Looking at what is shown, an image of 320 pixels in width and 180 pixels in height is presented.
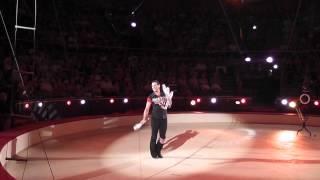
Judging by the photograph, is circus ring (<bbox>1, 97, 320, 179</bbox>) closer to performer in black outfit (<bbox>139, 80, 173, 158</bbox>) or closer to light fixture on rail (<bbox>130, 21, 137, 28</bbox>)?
performer in black outfit (<bbox>139, 80, 173, 158</bbox>)

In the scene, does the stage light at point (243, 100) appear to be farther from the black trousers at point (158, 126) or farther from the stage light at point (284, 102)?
the black trousers at point (158, 126)

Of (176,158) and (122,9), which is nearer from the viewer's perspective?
(176,158)

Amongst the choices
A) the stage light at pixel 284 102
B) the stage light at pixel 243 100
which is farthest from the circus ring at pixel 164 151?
the stage light at pixel 243 100

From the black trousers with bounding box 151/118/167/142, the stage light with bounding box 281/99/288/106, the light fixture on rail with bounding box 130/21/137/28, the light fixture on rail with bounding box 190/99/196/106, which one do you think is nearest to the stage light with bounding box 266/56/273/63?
the stage light with bounding box 281/99/288/106

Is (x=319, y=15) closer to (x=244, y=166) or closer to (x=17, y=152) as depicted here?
(x=244, y=166)

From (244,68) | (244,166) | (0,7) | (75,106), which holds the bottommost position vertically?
(244,166)

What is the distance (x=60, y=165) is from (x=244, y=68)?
1225cm

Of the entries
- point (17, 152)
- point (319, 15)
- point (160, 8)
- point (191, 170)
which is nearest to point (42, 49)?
point (160, 8)

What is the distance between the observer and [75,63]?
16219mm

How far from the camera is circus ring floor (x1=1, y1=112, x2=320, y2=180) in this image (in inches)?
301

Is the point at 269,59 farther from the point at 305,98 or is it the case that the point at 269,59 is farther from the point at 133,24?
the point at 133,24

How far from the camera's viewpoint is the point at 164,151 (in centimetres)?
977

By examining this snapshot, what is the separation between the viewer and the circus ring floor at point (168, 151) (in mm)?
7646

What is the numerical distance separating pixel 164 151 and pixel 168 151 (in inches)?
3.4
